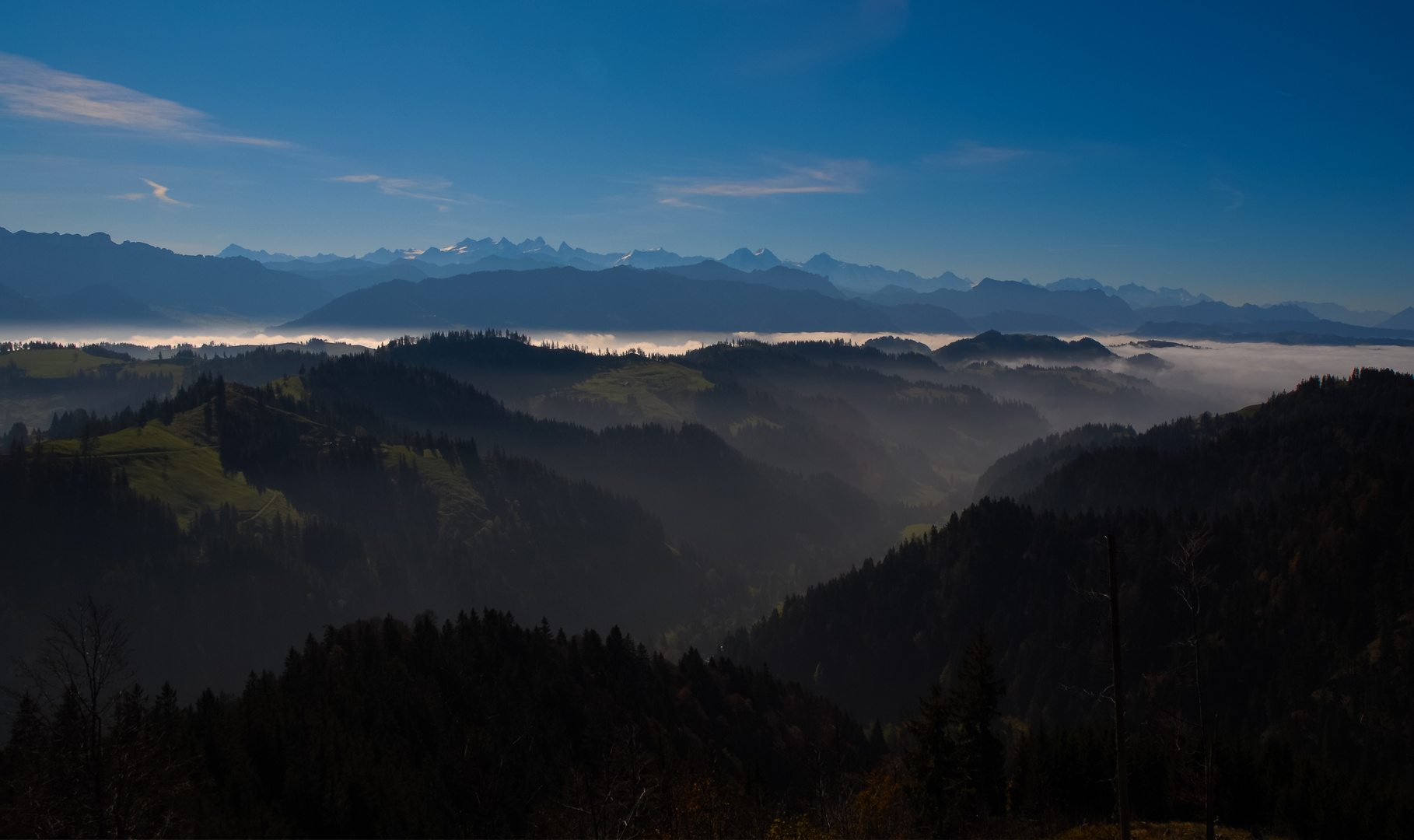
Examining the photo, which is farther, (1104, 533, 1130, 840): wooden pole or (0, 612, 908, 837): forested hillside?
(0, 612, 908, 837): forested hillside

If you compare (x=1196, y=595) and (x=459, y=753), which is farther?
(x=459, y=753)

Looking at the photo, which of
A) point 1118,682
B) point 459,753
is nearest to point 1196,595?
point 1118,682

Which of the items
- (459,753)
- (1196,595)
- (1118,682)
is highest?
(1196,595)

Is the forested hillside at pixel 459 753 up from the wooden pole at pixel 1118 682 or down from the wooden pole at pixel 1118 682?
down

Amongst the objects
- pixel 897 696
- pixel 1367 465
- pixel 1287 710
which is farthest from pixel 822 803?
pixel 1367 465

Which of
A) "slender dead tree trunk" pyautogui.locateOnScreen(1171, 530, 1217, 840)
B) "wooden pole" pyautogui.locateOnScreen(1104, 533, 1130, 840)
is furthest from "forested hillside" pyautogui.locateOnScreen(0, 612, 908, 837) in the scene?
"slender dead tree trunk" pyautogui.locateOnScreen(1171, 530, 1217, 840)

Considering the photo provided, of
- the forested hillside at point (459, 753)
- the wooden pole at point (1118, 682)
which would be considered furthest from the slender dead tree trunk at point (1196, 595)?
the forested hillside at point (459, 753)

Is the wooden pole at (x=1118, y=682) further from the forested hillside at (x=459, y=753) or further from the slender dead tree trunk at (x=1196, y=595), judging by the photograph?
the forested hillside at (x=459, y=753)

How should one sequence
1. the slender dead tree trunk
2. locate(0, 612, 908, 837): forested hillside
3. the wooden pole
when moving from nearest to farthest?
the wooden pole → the slender dead tree trunk → locate(0, 612, 908, 837): forested hillside

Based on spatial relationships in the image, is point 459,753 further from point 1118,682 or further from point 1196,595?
point 1196,595

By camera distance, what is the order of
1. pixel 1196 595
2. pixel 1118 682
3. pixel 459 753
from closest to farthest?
pixel 1118 682
pixel 1196 595
pixel 459 753

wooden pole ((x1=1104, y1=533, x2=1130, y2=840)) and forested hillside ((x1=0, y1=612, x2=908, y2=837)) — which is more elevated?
wooden pole ((x1=1104, y1=533, x2=1130, y2=840))

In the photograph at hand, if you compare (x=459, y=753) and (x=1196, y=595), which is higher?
(x=1196, y=595)

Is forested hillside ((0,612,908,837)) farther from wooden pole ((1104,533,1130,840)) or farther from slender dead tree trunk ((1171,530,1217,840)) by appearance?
slender dead tree trunk ((1171,530,1217,840))
